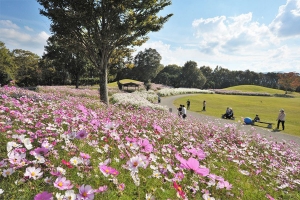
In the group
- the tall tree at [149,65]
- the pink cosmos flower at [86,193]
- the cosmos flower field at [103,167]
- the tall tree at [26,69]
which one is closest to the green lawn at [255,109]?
the cosmos flower field at [103,167]

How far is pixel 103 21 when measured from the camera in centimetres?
1596

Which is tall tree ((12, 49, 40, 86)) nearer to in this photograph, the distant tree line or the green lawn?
the distant tree line

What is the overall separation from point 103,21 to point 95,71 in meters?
38.9

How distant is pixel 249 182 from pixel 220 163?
31.1 inches

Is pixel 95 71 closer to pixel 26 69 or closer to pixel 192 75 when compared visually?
pixel 26 69

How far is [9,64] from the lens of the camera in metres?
53.2

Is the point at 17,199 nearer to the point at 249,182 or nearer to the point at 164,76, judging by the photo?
→ the point at 249,182

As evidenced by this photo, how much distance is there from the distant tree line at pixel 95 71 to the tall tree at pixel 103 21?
5.55 feet

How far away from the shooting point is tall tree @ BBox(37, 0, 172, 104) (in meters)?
14.4

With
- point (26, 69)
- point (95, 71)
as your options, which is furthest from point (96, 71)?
point (26, 69)

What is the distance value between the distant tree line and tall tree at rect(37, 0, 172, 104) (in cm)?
169

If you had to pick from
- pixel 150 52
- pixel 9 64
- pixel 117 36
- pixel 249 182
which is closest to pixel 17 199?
pixel 249 182

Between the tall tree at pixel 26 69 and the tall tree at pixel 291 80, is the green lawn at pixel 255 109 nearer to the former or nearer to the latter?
the tall tree at pixel 26 69

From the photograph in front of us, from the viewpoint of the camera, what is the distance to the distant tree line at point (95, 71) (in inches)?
1604
